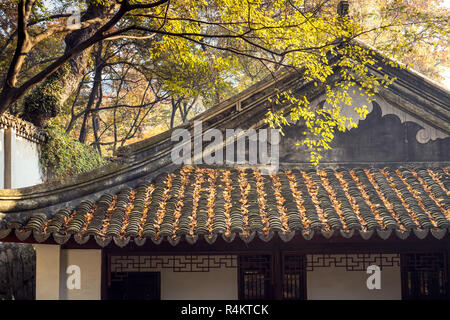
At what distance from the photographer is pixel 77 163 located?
15859 millimetres

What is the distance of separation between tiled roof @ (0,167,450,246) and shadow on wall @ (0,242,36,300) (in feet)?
15.4

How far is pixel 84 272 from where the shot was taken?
8062 millimetres

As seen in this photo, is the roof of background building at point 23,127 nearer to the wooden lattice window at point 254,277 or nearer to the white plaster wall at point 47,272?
the white plaster wall at point 47,272

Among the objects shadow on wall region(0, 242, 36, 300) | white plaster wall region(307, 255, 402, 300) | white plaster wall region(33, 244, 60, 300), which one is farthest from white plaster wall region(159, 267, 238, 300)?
shadow on wall region(0, 242, 36, 300)

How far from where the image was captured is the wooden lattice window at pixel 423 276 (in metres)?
8.28

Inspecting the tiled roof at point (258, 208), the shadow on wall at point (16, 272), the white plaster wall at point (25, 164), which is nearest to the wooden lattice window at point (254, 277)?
the tiled roof at point (258, 208)

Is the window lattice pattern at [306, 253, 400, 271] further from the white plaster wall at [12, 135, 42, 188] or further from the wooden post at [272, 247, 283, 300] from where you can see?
the white plaster wall at [12, 135, 42, 188]

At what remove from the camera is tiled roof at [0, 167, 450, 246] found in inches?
270

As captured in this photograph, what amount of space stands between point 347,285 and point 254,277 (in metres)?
1.58

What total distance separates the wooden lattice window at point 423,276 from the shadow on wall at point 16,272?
816cm
